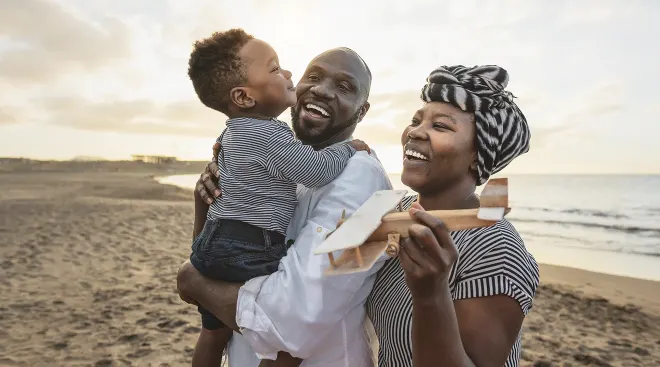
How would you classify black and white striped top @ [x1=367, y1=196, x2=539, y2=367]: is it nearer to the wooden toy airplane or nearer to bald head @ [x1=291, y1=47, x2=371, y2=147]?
the wooden toy airplane

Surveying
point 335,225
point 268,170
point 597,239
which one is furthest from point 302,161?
point 597,239

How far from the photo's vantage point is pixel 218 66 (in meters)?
2.51

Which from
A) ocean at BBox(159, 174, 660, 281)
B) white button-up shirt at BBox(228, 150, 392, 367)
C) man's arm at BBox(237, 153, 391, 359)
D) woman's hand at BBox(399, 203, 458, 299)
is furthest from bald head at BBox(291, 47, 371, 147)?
ocean at BBox(159, 174, 660, 281)

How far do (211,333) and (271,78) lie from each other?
1.34 meters

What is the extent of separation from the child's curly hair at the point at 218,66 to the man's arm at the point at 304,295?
0.85m

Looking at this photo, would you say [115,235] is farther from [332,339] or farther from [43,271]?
[332,339]

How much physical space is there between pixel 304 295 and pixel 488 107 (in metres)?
0.99

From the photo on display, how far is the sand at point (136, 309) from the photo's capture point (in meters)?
5.57

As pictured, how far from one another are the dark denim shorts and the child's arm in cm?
29

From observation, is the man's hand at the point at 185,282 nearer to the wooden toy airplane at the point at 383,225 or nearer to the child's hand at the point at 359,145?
the child's hand at the point at 359,145

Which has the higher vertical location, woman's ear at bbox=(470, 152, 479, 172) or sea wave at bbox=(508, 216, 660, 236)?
woman's ear at bbox=(470, 152, 479, 172)

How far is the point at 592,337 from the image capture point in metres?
6.39

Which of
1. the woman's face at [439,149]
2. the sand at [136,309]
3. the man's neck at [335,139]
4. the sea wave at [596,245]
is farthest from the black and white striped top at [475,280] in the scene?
the sea wave at [596,245]

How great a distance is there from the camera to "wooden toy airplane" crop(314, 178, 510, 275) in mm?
1223
